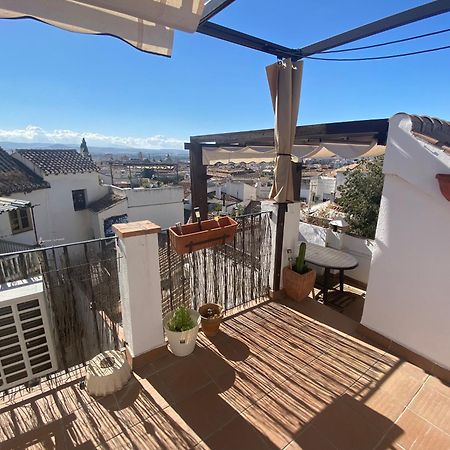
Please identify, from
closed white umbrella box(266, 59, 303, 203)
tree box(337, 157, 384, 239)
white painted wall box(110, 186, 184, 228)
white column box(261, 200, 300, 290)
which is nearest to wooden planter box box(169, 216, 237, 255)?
closed white umbrella box(266, 59, 303, 203)

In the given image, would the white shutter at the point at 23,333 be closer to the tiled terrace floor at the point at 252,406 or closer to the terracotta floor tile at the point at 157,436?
the tiled terrace floor at the point at 252,406

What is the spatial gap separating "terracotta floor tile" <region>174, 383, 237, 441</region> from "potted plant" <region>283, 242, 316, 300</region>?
170 centimetres

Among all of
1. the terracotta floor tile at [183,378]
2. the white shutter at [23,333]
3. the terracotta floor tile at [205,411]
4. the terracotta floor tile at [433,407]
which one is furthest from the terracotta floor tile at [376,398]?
the white shutter at [23,333]

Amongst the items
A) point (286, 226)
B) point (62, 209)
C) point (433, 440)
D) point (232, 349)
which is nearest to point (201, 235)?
point (232, 349)

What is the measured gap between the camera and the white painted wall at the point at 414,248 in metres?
2.09

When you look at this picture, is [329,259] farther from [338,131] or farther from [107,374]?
[107,374]

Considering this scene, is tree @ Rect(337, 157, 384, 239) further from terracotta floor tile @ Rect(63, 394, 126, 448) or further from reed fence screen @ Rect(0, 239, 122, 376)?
terracotta floor tile @ Rect(63, 394, 126, 448)

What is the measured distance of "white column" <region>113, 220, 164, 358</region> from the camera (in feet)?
6.80

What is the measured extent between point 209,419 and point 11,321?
2632 millimetres

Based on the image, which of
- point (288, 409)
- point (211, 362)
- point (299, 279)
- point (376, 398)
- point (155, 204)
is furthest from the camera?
point (155, 204)

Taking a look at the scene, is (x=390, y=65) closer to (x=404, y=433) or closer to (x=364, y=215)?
(x=364, y=215)

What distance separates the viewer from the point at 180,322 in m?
2.40

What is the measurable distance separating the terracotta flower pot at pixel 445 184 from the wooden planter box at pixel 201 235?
69.6 inches

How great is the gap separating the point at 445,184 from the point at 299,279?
1870 mm
